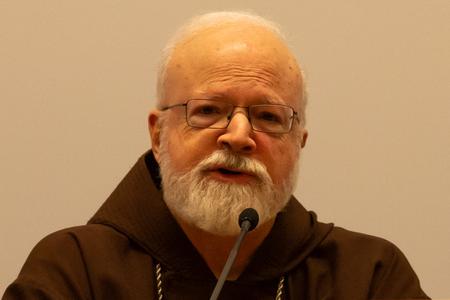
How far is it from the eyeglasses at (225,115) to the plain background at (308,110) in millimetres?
632

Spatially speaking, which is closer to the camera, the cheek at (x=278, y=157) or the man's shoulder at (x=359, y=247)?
the cheek at (x=278, y=157)

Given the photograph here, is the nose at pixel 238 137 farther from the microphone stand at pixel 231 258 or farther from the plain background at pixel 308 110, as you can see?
the plain background at pixel 308 110

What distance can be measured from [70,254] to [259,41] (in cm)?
68

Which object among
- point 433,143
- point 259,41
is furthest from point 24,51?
point 433,143

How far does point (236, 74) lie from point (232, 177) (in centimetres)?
25

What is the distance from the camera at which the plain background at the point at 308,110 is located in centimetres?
285

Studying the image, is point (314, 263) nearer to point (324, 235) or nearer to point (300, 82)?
point (324, 235)

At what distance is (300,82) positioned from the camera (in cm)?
245

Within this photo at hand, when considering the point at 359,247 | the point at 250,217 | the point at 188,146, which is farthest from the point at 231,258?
the point at 359,247

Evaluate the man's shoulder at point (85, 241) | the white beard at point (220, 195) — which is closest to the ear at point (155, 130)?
the white beard at point (220, 195)

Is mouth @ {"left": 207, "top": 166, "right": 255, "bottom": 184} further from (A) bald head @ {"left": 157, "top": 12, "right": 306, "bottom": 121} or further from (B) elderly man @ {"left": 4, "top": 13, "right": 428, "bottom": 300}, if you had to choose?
(A) bald head @ {"left": 157, "top": 12, "right": 306, "bottom": 121}

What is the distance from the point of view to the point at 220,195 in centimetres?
221

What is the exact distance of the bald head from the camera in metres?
2.31

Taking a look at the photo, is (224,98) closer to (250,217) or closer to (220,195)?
(220,195)
